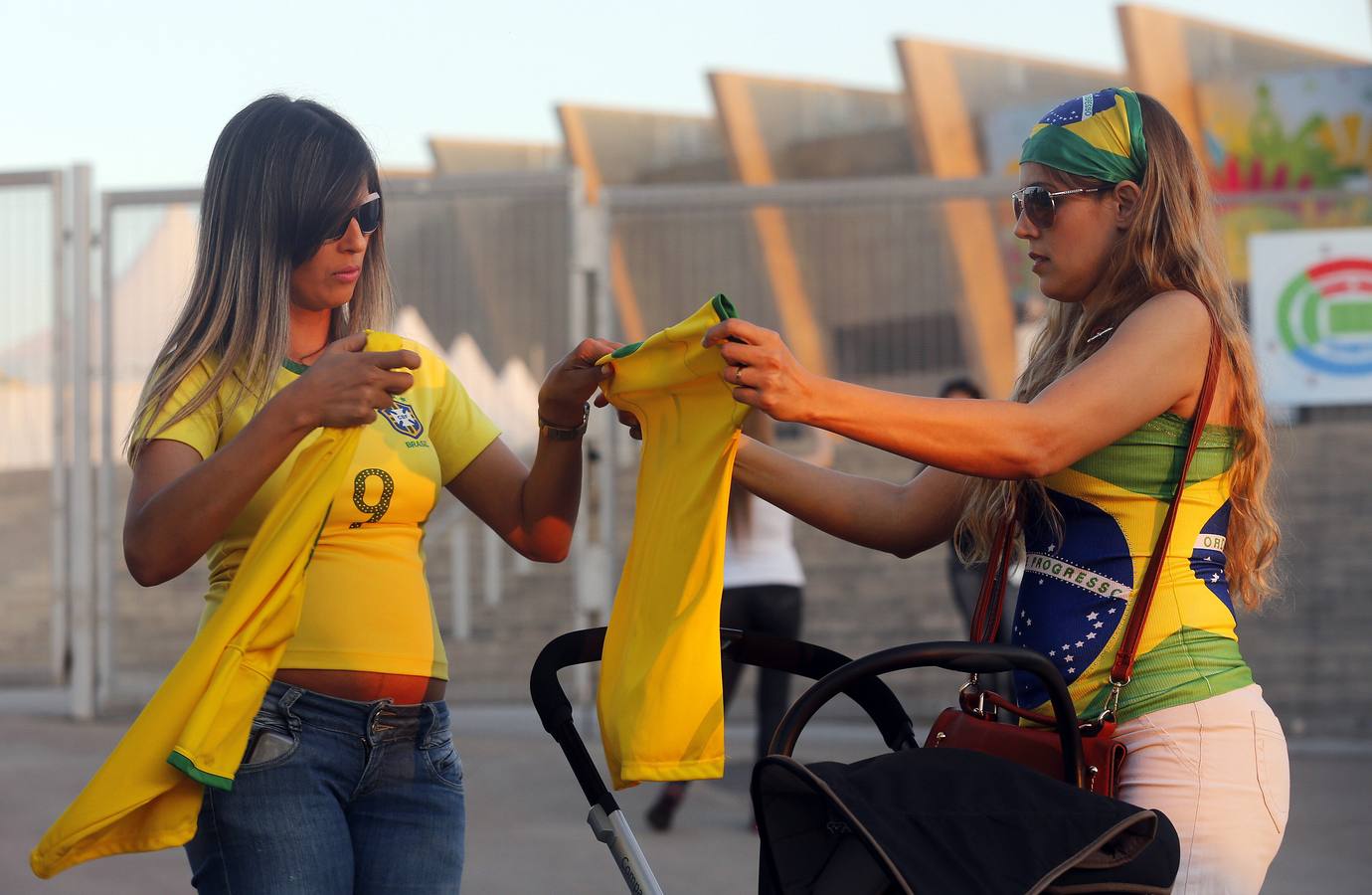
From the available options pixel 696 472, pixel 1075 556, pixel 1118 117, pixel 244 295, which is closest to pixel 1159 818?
pixel 1075 556

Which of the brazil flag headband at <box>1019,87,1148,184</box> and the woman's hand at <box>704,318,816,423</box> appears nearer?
the woman's hand at <box>704,318,816,423</box>

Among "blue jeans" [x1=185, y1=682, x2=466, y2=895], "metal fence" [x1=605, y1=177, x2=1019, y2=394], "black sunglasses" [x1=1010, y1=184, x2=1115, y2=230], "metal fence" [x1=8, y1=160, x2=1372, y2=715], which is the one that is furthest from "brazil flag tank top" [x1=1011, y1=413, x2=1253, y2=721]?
"metal fence" [x1=605, y1=177, x2=1019, y2=394]

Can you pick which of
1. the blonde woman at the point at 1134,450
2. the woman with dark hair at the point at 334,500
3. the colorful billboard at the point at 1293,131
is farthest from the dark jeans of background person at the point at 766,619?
the colorful billboard at the point at 1293,131

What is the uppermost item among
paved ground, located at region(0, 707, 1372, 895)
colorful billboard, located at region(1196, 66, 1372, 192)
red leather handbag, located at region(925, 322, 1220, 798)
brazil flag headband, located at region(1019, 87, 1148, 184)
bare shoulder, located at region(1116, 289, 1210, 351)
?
colorful billboard, located at region(1196, 66, 1372, 192)

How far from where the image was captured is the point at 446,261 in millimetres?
9938

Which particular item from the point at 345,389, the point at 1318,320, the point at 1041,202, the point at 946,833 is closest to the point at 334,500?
the point at 345,389

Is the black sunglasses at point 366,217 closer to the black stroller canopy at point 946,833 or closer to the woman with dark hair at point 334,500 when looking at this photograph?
the woman with dark hair at point 334,500

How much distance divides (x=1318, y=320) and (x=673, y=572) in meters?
8.03

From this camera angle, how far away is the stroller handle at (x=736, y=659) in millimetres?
2467

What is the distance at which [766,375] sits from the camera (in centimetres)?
213

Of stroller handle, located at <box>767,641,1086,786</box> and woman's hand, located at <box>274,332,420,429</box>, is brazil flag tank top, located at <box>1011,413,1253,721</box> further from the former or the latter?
woman's hand, located at <box>274,332,420,429</box>

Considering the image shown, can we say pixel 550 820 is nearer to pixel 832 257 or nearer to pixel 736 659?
pixel 832 257

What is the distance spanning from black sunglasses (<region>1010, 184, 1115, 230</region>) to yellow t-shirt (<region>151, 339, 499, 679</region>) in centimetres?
105

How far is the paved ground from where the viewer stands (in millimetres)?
5945
